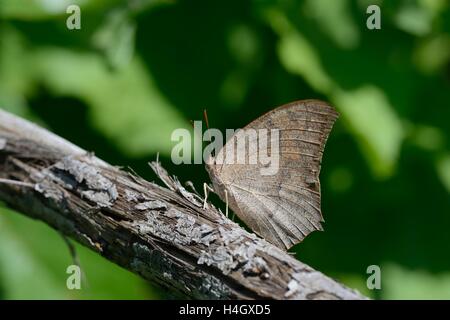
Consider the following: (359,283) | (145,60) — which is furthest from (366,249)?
(145,60)

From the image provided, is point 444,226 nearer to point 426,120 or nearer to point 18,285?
point 426,120

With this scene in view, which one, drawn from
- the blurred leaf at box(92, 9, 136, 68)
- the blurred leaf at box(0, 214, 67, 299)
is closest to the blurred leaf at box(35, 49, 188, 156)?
the blurred leaf at box(92, 9, 136, 68)

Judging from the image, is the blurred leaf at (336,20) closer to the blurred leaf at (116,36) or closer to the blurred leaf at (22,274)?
the blurred leaf at (116,36)

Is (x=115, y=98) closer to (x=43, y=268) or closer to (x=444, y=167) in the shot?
(x=43, y=268)

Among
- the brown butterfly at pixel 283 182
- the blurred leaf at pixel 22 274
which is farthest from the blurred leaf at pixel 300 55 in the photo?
the blurred leaf at pixel 22 274


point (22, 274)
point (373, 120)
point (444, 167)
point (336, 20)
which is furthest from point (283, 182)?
point (22, 274)

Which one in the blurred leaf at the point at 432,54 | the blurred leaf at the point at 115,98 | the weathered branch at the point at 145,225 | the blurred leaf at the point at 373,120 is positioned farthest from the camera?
the blurred leaf at the point at 432,54
